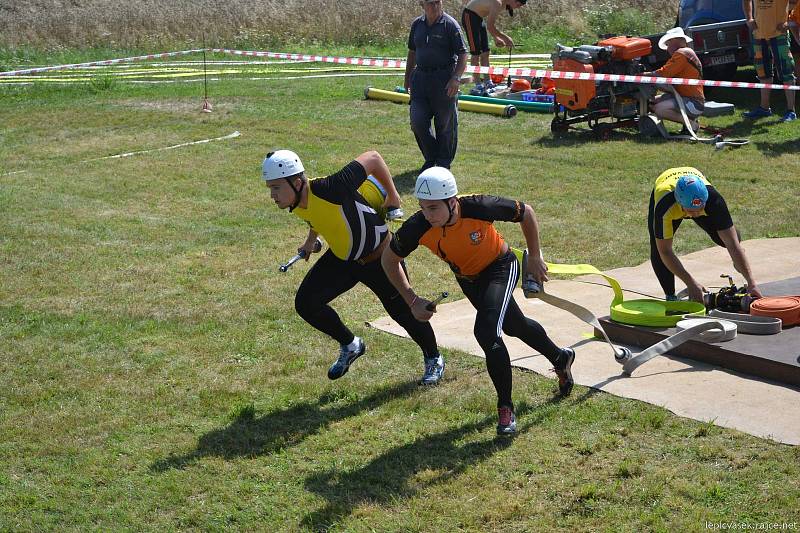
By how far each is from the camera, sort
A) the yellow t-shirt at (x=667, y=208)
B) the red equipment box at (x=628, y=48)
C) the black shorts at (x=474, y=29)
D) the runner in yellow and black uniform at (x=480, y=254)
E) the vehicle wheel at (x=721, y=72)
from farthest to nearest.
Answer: the black shorts at (x=474, y=29) → the vehicle wheel at (x=721, y=72) → the red equipment box at (x=628, y=48) → the yellow t-shirt at (x=667, y=208) → the runner in yellow and black uniform at (x=480, y=254)

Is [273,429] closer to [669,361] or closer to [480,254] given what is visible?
[480,254]

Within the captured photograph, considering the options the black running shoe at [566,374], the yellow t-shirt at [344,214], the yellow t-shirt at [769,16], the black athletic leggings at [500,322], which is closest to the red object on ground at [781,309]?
the black running shoe at [566,374]

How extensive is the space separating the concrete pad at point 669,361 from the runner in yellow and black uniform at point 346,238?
34.0 inches

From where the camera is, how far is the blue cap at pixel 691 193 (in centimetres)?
698

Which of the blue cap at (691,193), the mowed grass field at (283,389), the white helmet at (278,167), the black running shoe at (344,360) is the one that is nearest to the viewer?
the mowed grass field at (283,389)

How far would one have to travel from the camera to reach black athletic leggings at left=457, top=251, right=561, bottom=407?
6070 millimetres

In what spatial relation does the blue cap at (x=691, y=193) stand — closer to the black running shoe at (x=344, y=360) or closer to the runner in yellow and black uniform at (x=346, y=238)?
the runner in yellow and black uniform at (x=346, y=238)

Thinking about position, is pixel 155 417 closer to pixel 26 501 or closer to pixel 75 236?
pixel 26 501

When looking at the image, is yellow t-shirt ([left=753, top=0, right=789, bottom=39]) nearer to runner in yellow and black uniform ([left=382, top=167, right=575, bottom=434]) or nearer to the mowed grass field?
the mowed grass field

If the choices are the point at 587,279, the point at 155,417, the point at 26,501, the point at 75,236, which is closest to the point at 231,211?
the point at 75,236

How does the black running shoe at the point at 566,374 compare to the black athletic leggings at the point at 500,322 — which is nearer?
the black athletic leggings at the point at 500,322

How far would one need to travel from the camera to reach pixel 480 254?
20.6ft

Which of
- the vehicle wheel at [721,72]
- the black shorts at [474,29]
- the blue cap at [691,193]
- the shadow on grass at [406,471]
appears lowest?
the shadow on grass at [406,471]

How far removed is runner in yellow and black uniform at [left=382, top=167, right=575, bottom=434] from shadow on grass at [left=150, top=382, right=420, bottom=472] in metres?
0.99
